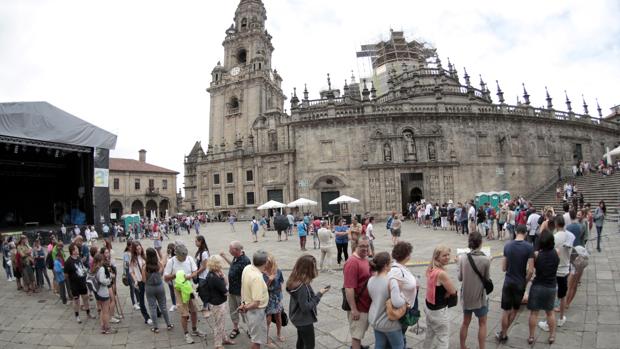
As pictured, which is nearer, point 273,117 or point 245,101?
point 273,117

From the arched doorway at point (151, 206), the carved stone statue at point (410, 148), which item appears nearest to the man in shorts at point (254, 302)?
the carved stone statue at point (410, 148)

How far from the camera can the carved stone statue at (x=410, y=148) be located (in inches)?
1216

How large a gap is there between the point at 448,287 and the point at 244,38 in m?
48.2

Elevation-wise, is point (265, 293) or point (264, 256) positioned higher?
point (264, 256)

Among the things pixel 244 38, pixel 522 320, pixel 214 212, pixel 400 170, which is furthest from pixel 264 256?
pixel 244 38

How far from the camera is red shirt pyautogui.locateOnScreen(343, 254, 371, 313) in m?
4.25

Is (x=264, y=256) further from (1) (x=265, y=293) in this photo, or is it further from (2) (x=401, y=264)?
(2) (x=401, y=264)

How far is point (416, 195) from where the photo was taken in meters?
31.9

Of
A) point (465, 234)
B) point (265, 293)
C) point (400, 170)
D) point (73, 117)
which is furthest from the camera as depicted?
point (400, 170)

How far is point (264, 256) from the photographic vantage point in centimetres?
467

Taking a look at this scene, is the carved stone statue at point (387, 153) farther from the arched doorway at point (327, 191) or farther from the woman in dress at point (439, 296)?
the woman in dress at point (439, 296)

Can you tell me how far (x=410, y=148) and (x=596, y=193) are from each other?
13298mm

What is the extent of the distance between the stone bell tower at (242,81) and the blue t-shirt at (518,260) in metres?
39.2

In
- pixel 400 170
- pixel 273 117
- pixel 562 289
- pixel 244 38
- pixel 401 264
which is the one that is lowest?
pixel 562 289
